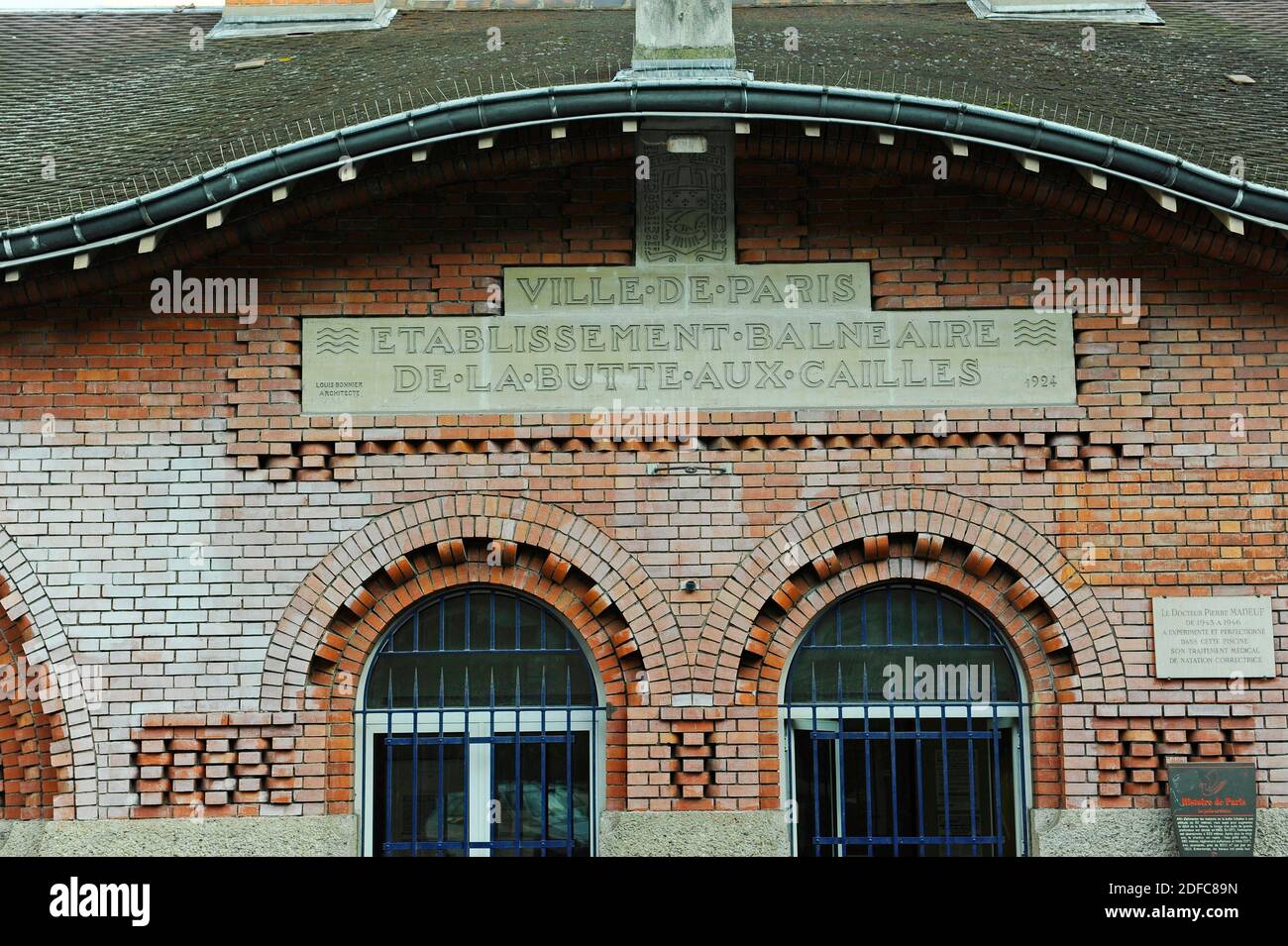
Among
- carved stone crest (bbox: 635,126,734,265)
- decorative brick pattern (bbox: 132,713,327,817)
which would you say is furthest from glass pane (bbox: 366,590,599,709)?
carved stone crest (bbox: 635,126,734,265)

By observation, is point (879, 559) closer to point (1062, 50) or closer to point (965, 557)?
point (965, 557)

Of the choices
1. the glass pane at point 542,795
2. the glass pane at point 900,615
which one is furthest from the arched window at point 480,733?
the glass pane at point 900,615

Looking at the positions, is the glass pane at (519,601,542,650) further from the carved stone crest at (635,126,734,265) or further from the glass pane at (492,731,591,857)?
the carved stone crest at (635,126,734,265)

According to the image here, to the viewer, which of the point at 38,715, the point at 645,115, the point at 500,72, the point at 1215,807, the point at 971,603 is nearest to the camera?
the point at 645,115

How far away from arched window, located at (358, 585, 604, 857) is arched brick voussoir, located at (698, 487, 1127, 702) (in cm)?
96

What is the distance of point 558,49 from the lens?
1048 cm

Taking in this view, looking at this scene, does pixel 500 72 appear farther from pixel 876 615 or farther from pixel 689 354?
pixel 876 615

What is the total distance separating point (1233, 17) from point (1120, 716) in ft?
24.3

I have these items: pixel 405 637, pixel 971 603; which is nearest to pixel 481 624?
pixel 405 637

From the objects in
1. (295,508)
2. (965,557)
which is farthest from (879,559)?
(295,508)

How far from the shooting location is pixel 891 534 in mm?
8547

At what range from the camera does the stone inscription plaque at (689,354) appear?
859 centimetres

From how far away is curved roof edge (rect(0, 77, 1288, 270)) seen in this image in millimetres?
7816

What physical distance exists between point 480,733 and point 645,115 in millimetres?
3847
